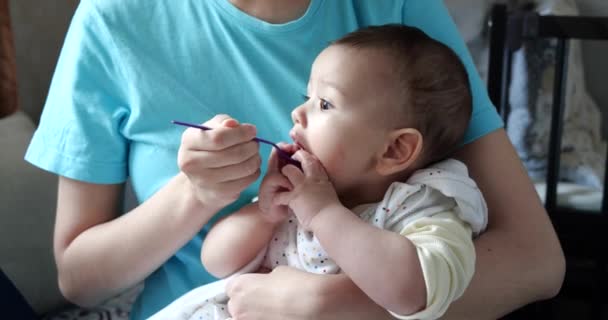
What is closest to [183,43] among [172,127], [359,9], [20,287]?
[172,127]

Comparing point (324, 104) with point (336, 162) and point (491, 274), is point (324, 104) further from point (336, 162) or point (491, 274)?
point (491, 274)

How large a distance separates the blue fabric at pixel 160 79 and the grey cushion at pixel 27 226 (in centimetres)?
29

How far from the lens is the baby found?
0.94m

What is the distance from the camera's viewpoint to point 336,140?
1.00 m

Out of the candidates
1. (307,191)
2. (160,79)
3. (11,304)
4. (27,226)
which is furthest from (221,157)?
(27,226)

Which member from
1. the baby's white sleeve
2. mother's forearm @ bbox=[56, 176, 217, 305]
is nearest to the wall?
mother's forearm @ bbox=[56, 176, 217, 305]

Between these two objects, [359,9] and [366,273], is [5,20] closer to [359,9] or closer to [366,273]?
[359,9]

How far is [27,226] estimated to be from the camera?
4.54 ft

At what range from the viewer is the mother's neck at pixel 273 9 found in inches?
44.1

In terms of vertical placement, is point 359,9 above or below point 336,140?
above

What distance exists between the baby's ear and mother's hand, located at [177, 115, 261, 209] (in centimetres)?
18

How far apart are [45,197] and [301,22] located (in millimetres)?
640

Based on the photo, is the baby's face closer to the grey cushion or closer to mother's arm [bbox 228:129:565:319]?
mother's arm [bbox 228:129:565:319]

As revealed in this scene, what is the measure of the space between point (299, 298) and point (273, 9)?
1.43ft
